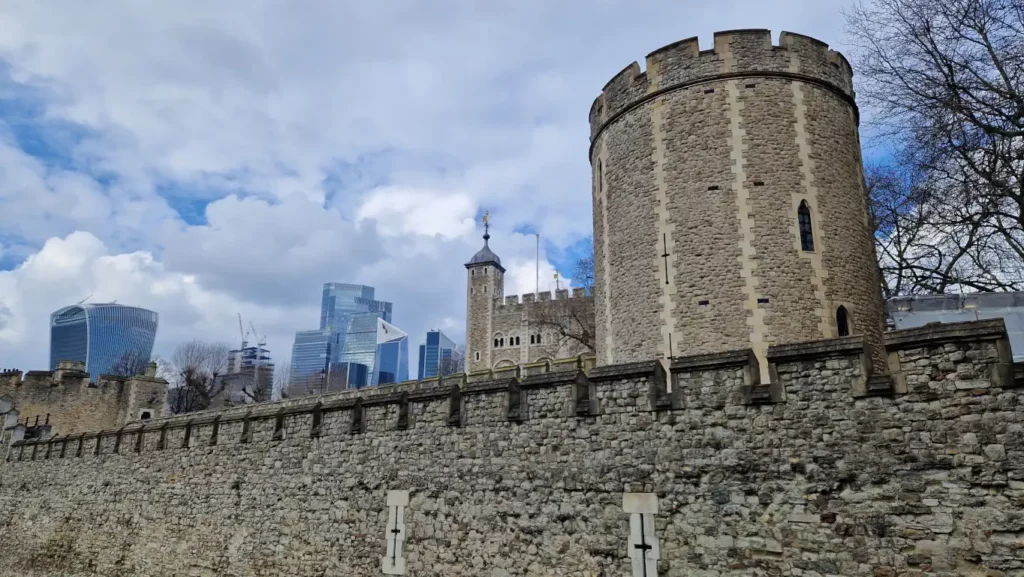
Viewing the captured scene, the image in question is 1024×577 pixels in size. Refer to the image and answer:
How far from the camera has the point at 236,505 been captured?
43.9 ft

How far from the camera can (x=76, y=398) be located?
2956 centimetres

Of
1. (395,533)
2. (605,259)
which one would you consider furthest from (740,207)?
(395,533)

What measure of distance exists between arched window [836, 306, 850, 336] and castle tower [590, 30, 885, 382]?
24 millimetres

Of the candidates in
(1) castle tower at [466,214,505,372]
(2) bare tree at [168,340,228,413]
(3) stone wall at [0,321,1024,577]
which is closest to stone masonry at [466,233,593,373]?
(1) castle tower at [466,214,505,372]

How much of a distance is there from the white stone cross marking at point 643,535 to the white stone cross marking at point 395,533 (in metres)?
3.89

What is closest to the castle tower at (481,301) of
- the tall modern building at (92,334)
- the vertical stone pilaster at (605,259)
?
the vertical stone pilaster at (605,259)

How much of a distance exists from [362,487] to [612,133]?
29.9ft

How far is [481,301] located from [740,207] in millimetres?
49666

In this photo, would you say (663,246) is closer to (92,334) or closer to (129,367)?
(129,367)

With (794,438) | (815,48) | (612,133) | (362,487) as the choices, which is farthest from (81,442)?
(815,48)

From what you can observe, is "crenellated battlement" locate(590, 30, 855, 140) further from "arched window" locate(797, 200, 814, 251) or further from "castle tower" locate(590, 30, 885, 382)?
"arched window" locate(797, 200, 814, 251)

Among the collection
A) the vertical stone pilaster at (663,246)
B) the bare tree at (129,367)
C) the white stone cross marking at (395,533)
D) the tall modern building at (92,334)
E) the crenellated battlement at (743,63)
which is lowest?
the white stone cross marking at (395,533)

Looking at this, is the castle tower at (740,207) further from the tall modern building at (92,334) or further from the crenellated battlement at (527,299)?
the tall modern building at (92,334)

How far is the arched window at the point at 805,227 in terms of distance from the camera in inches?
507
